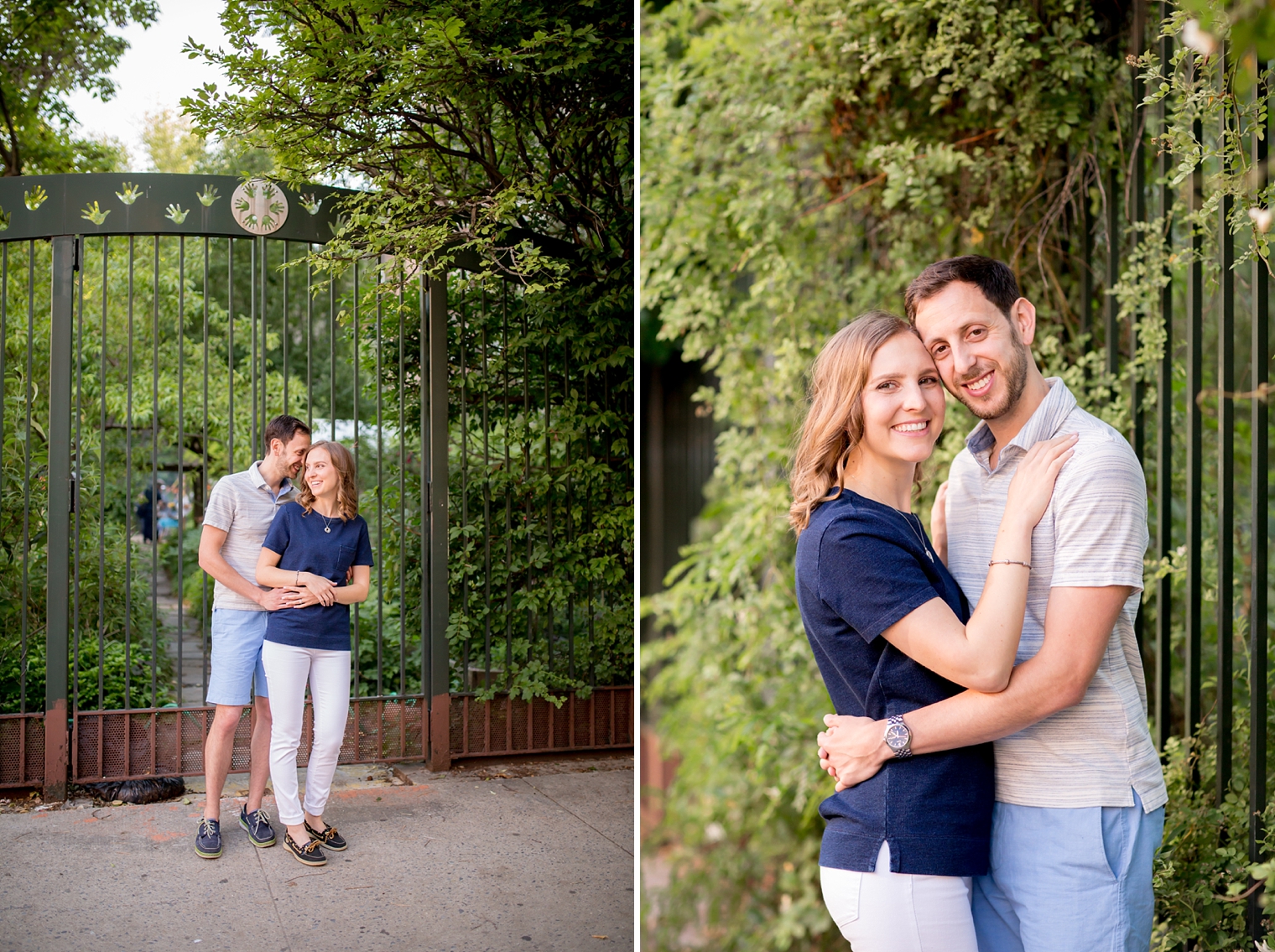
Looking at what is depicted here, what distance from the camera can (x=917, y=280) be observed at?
5.15 ft

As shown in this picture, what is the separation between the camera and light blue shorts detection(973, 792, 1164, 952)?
1.41 meters

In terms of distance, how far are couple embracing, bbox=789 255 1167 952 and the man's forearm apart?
3.44 ft

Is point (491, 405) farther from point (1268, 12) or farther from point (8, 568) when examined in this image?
point (1268, 12)

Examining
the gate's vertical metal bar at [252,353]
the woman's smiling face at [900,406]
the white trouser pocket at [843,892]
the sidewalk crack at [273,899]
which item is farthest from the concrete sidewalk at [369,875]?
the woman's smiling face at [900,406]

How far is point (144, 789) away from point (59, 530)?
53cm

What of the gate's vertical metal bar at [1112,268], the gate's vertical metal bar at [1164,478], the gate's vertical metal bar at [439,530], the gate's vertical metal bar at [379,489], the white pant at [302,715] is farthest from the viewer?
the gate's vertical metal bar at [1112,268]

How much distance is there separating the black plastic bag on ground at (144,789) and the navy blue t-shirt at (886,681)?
1.26 m

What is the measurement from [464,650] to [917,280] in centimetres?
131

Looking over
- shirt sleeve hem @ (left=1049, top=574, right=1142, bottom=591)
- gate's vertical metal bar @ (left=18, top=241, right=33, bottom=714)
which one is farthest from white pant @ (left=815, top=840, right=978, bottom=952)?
gate's vertical metal bar @ (left=18, top=241, right=33, bottom=714)

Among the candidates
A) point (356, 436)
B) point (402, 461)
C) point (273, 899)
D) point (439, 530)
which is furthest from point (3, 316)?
point (273, 899)

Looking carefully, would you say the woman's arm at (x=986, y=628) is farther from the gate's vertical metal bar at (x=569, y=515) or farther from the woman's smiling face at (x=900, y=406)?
the gate's vertical metal bar at (x=569, y=515)

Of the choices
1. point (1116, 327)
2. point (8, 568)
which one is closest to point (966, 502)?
point (1116, 327)

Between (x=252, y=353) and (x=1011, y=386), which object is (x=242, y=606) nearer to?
(x=252, y=353)

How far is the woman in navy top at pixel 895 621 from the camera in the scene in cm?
135
